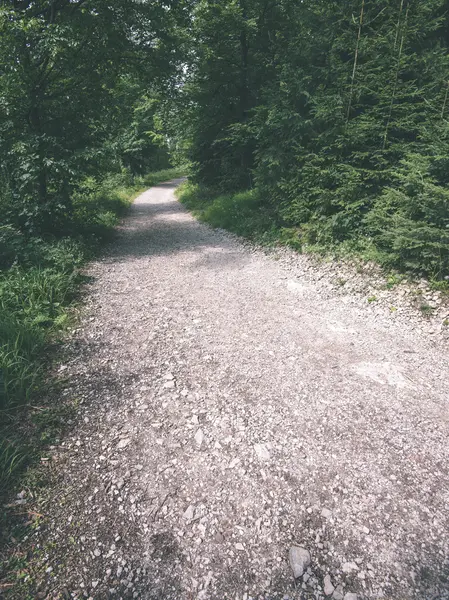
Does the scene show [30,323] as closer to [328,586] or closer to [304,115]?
[328,586]

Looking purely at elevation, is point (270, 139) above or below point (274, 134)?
below

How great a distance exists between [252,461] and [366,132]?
7.15 metres

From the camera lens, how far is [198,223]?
1331 centimetres

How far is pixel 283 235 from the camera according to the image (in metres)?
8.35

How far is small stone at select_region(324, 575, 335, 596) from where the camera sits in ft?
6.10

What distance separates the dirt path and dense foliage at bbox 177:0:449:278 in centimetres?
206

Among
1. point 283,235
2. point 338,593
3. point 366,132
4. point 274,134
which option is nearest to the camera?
point 338,593

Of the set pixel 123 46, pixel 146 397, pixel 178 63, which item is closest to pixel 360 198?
pixel 146 397

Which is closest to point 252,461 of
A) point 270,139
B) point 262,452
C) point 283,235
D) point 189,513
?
point 262,452

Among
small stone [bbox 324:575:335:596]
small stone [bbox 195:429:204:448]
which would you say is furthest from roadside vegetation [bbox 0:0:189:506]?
small stone [bbox 324:575:335:596]

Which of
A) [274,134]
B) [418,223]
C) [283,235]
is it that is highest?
[274,134]

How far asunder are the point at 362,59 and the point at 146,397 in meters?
8.62

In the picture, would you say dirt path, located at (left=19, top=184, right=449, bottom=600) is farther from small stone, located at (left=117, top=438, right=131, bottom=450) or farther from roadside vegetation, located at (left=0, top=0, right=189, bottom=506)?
roadside vegetation, located at (left=0, top=0, right=189, bottom=506)

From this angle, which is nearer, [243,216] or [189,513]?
[189,513]
